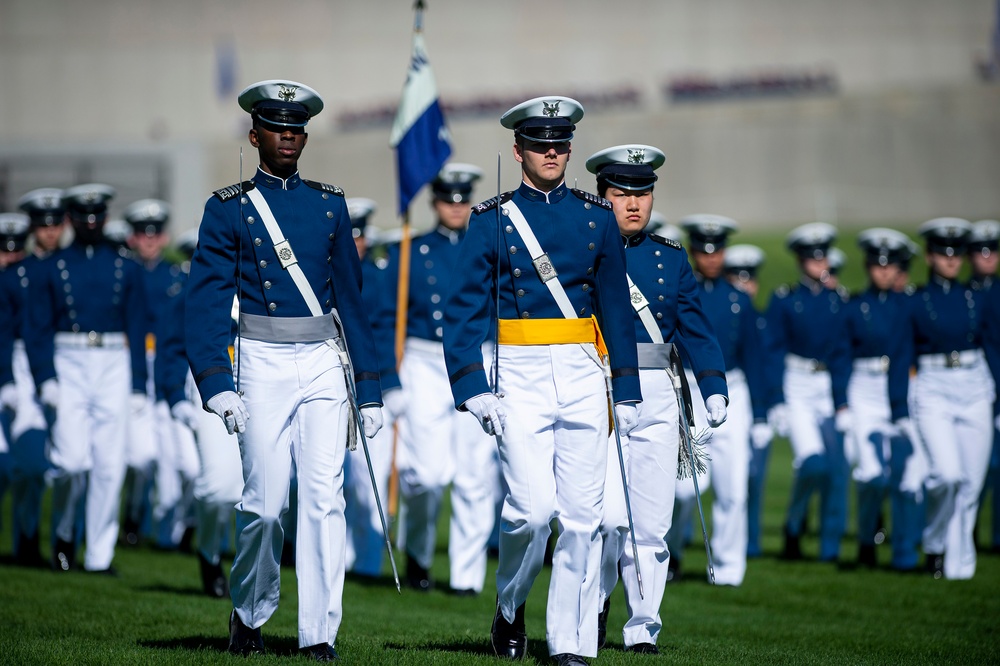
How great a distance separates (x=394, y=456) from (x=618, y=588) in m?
2.03

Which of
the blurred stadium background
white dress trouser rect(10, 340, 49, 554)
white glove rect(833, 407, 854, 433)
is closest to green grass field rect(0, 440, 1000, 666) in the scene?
white dress trouser rect(10, 340, 49, 554)

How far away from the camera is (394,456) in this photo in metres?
11.6

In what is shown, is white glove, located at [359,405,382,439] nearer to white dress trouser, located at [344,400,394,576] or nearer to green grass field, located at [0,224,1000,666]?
green grass field, located at [0,224,1000,666]

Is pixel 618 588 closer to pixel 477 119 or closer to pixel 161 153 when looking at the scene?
pixel 161 153

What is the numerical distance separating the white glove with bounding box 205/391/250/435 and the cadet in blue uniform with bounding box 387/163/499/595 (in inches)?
175

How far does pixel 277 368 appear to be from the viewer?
268 inches

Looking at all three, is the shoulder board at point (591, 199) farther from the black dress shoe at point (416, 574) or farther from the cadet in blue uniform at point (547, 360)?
the black dress shoe at point (416, 574)

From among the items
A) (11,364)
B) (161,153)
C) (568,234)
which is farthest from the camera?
(161,153)

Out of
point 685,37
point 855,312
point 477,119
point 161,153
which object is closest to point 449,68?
point 477,119

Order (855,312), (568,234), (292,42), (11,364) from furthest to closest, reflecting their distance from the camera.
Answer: (292,42), (855,312), (11,364), (568,234)

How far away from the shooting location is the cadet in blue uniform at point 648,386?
25.3ft

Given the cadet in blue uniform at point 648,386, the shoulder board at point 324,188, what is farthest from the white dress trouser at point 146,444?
the shoulder board at point 324,188

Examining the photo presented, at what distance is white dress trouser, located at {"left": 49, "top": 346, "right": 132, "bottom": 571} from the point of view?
11.2 meters

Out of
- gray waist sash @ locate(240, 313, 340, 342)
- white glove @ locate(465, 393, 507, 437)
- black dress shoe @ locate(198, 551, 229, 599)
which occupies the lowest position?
black dress shoe @ locate(198, 551, 229, 599)
